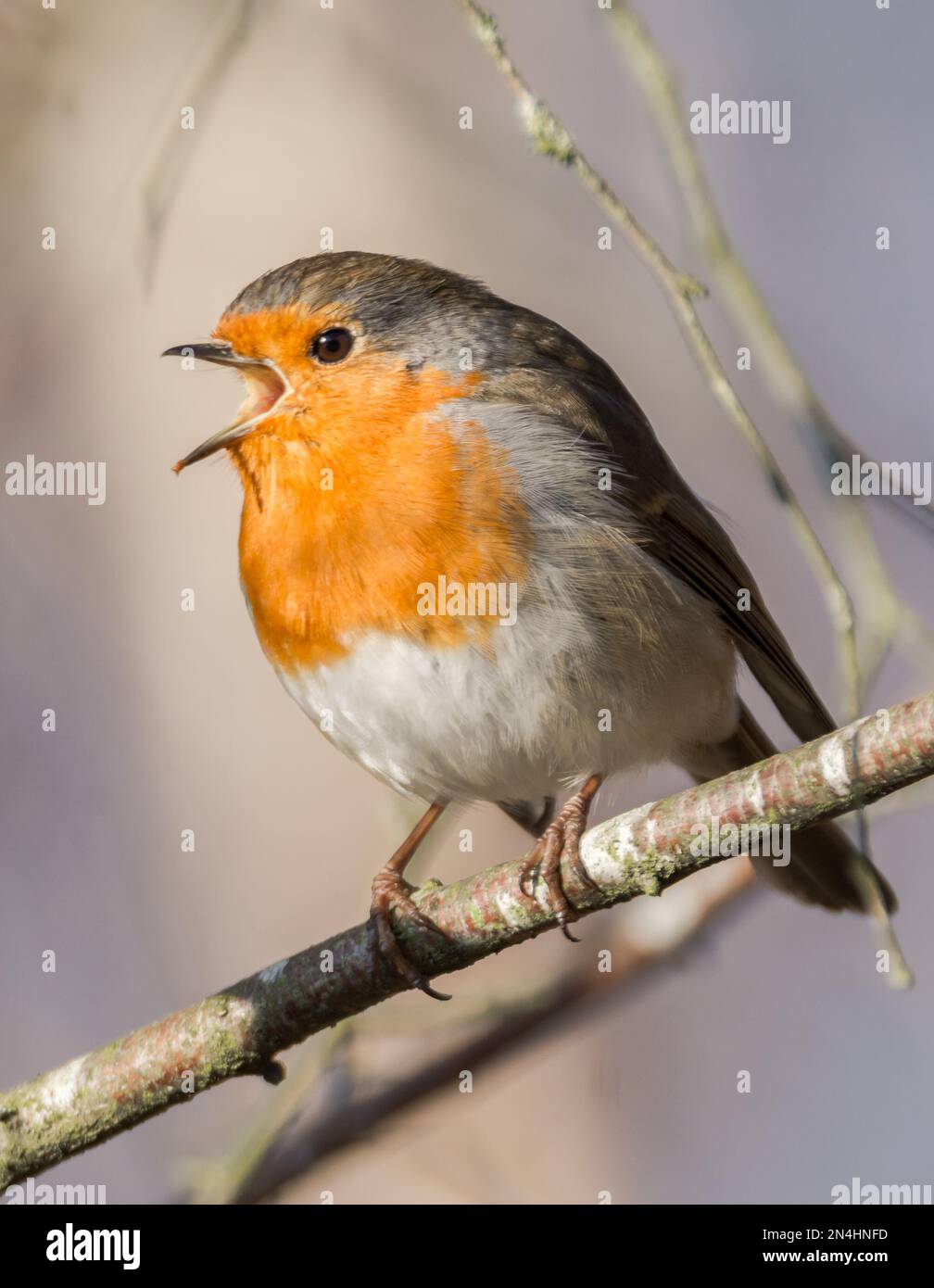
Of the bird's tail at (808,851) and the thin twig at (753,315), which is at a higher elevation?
the thin twig at (753,315)

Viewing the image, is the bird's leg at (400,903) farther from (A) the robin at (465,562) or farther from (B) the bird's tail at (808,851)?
(B) the bird's tail at (808,851)

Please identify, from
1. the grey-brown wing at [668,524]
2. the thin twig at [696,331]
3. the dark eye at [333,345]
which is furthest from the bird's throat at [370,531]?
the thin twig at [696,331]

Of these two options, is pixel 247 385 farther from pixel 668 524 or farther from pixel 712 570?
pixel 712 570

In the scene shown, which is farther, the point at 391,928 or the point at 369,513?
the point at 369,513

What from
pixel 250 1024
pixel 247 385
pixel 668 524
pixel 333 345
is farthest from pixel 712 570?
pixel 250 1024

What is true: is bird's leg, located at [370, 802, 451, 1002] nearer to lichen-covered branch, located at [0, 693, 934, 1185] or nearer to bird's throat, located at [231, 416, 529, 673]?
lichen-covered branch, located at [0, 693, 934, 1185]

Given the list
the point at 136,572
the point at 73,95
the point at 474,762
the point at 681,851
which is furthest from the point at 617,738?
the point at 73,95
